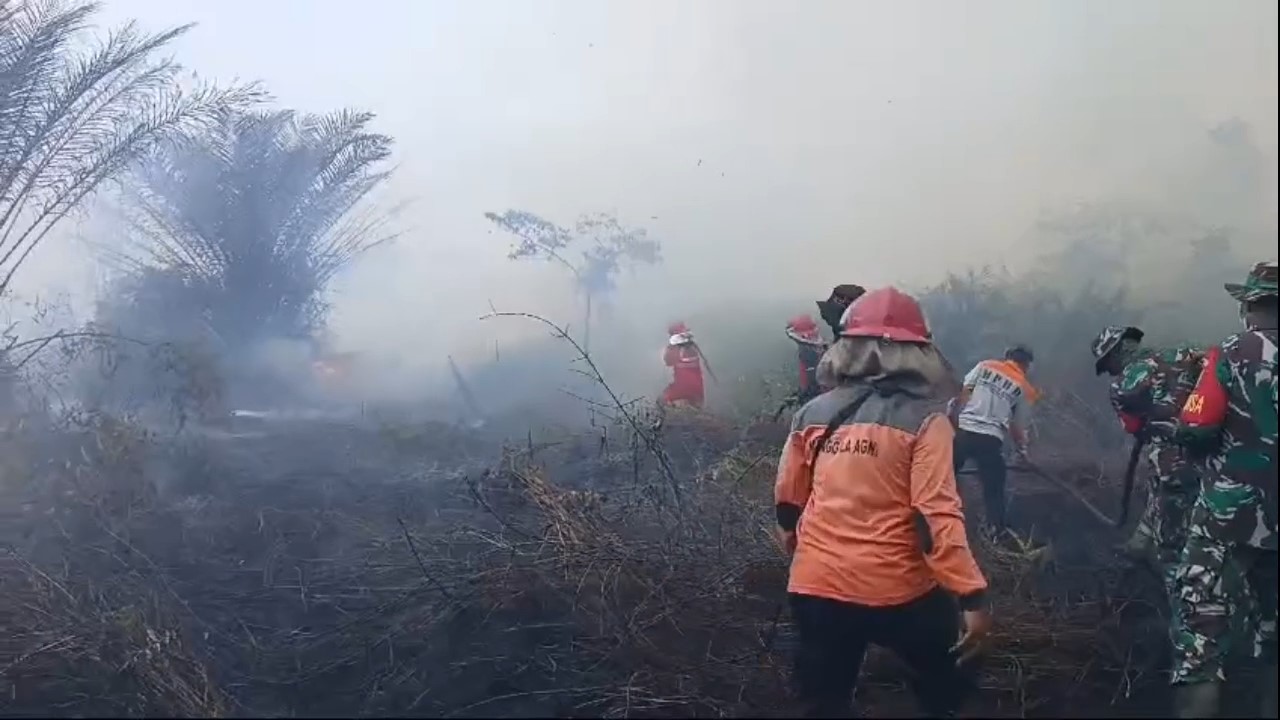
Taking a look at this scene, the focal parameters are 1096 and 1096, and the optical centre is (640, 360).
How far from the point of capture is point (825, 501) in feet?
11.1

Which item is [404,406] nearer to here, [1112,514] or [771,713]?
[1112,514]

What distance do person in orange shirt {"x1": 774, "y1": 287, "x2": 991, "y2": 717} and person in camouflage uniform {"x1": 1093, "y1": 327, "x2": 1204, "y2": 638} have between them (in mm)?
1899

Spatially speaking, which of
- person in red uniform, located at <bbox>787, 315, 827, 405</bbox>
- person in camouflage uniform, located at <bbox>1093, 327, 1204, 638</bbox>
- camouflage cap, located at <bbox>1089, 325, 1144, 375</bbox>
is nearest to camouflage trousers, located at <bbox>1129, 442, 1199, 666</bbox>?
person in camouflage uniform, located at <bbox>1093, 327, 1204, 638</bbox>

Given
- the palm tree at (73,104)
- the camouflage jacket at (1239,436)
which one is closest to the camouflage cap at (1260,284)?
the camouflage jacket at (1239,436)

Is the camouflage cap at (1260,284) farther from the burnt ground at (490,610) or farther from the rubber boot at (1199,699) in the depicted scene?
the burnt ground at (490,610)

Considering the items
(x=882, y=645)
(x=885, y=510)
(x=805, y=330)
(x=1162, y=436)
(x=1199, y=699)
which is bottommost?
(x=1199, y=699)

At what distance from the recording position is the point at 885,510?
3.27 metres

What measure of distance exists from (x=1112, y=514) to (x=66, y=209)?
954 centimetres

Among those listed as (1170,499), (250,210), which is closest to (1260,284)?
(1170,499)

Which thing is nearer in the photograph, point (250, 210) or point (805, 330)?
point (805, 330)

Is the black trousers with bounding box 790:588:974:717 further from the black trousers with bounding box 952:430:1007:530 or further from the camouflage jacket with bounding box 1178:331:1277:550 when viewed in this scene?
the black trousers with bounding box 952:430:1007:530

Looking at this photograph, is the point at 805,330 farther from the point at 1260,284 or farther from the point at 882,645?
the point at 882,645

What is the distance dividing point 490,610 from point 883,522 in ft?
7.96

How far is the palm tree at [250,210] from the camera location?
13.0 meters
